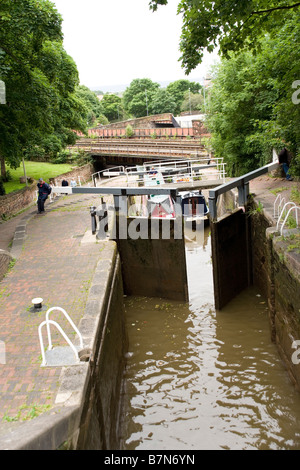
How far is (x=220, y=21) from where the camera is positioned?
24.0ft

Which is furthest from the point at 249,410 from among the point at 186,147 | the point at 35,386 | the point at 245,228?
the point at 186,147

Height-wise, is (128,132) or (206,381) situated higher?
(128,132)

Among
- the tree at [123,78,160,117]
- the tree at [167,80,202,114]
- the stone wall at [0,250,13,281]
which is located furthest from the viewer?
the tree at [167,80,202,114]

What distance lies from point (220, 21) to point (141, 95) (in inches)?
2732

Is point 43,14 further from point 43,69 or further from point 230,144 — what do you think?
point 230,144

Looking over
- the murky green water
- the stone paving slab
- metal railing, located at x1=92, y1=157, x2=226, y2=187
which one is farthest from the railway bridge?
the murky green water

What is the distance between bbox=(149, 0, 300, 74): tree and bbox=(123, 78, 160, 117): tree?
6581cm

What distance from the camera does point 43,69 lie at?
1388 centimetres

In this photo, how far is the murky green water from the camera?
6625mm

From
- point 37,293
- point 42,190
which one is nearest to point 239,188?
point 42,190

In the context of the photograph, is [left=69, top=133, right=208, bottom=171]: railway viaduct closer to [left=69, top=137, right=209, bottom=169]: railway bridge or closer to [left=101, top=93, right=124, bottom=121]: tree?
[left=69, top=137, right=209, bottom=169]: railway bridge

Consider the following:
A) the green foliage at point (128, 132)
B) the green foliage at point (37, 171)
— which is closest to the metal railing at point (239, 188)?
the green foliage at point (37, 171)

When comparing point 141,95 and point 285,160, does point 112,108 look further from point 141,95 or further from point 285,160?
point 285,160
